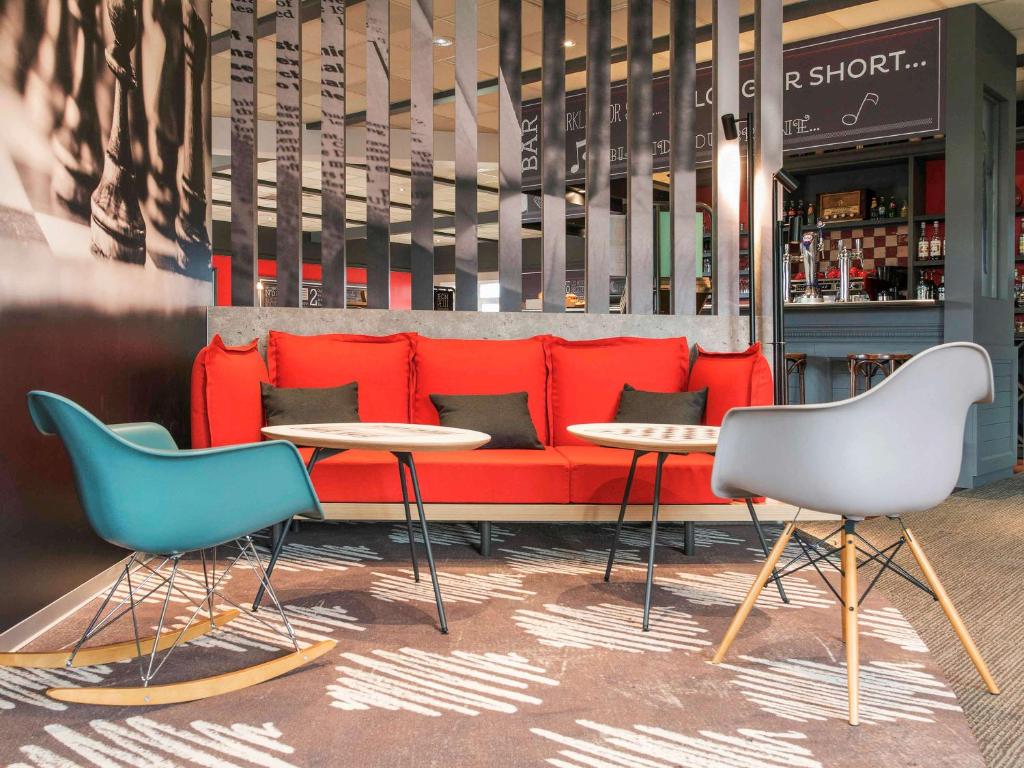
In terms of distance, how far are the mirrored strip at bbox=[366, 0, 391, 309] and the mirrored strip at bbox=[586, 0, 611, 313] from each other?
107cm

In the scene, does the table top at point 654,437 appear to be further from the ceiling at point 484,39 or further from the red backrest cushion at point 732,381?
the ceiling at point 484,39

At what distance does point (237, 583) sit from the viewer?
10.5 ft

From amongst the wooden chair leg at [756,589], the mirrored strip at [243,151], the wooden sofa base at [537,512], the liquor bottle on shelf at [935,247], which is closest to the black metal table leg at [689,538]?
the wooden sofa base at [537,512]

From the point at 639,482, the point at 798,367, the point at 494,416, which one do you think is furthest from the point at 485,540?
the point at 798,367

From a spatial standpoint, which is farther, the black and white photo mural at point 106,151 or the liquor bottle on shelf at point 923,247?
the liquor bottle on shelf at point 923,247

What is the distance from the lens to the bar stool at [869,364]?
19.4 ft

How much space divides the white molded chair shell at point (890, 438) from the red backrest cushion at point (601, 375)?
198 cm

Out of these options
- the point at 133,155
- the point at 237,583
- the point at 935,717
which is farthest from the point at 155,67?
the point at 935,717

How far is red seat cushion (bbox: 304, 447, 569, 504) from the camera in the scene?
11.5ft

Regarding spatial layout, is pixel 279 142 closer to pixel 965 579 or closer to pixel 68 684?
pixel 68 684

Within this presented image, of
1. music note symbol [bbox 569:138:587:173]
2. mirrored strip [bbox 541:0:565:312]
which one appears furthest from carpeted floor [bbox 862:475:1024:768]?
music note symbol [bbox 569:138:587:173]

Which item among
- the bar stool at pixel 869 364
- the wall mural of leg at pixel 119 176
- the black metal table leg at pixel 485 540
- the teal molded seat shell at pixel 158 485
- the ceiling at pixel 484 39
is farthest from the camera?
the ceiling at pixel 484 39

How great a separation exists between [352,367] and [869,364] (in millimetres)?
3808

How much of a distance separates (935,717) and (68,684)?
7.08 feet
